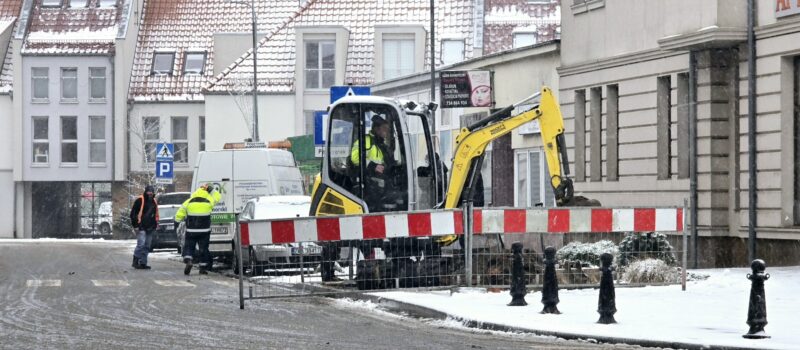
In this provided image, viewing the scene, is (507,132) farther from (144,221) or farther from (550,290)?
(144,221)

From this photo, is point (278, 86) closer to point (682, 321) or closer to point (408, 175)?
point (408, 175)

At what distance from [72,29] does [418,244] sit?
5579 centimetres

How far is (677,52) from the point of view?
2730 cm

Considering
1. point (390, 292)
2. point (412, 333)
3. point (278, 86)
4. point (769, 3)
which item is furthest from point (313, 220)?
point (278, 86)

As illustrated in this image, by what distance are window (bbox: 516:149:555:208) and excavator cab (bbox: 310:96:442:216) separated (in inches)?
479

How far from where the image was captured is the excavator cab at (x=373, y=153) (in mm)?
24062

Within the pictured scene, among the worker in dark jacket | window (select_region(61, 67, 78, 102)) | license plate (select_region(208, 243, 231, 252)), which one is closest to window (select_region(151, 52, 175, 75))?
window (select_region(61, 67, 78, 102))

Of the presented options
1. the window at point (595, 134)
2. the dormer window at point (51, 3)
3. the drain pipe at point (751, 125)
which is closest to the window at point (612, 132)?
the window at point (595, 134)

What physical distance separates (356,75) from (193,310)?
A: 52.4 metres

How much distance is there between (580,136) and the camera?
32969mm

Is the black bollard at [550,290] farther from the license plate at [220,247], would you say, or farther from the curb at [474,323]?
the license plate at [220,247]

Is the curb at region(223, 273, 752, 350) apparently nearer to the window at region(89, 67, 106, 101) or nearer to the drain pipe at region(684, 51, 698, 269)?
the drain pipe at region(684, 51, 698, 269)

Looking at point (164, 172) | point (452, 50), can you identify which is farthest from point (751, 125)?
point (452, 50)

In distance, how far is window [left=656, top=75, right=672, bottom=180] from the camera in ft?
92.6
